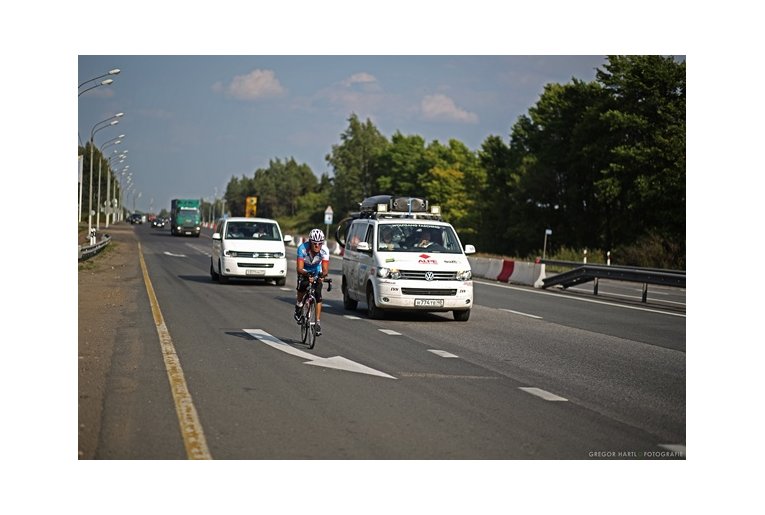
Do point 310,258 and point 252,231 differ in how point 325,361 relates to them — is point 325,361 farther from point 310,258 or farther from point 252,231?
point 252,231

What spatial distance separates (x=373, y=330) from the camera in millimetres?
16734

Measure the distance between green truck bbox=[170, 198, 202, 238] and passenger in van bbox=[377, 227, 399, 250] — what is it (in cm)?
6740

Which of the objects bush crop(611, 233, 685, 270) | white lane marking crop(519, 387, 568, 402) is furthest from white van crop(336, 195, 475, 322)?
bush crop(611, 233, 685, 270)

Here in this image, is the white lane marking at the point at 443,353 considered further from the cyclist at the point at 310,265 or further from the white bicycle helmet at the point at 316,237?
the white bicycle helmet at the point at 316,237

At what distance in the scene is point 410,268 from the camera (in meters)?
18.3

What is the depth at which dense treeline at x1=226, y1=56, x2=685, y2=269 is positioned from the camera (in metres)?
55.8

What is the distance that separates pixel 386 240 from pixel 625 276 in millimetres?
9229

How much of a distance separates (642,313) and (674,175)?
35.5m

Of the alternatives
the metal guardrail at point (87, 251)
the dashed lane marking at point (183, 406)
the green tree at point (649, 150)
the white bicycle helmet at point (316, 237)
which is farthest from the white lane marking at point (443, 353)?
the green tree at point (649, 150)

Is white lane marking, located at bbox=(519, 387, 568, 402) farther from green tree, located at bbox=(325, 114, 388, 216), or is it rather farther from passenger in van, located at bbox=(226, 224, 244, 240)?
green tree, located at bbox=(325, 114, 388, 216)

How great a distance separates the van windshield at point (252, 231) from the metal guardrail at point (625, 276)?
27.9 feet

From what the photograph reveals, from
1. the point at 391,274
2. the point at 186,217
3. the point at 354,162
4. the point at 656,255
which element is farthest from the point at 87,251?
the point at 354,162
